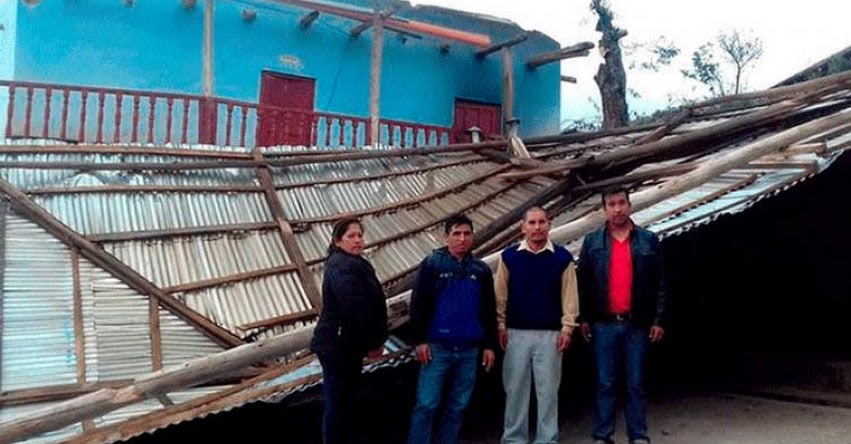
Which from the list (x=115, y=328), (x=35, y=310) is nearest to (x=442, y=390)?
(x=115, y=328)

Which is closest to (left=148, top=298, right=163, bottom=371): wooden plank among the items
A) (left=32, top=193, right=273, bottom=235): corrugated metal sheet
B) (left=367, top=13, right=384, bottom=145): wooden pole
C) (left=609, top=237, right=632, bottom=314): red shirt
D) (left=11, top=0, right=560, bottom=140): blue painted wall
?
(left=32, top=193, right=273, bottom=235): corrugated metal sheet

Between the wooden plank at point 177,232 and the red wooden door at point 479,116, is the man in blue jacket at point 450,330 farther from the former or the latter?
the red wooden door at point 479,116

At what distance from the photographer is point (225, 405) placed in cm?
408

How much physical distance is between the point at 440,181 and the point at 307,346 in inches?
143

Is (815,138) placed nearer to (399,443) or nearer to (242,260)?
(399,443)

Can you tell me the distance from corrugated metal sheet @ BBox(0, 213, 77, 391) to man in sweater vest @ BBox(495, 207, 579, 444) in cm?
265

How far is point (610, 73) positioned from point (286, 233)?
11.3 m

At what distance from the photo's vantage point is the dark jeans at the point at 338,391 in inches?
135

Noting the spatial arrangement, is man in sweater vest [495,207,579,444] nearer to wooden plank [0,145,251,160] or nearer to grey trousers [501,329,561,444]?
grey trousers [501,329,561,444]

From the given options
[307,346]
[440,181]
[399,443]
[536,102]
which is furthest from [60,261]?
[536,102]

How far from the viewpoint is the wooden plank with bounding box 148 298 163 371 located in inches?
182

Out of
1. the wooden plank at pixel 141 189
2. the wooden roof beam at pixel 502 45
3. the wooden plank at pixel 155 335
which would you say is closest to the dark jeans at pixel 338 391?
the wooden plank at pixel 155 335

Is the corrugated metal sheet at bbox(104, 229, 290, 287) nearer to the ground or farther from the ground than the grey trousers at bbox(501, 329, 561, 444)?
farther from the ground

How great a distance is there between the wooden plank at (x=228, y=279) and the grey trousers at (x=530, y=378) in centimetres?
231
